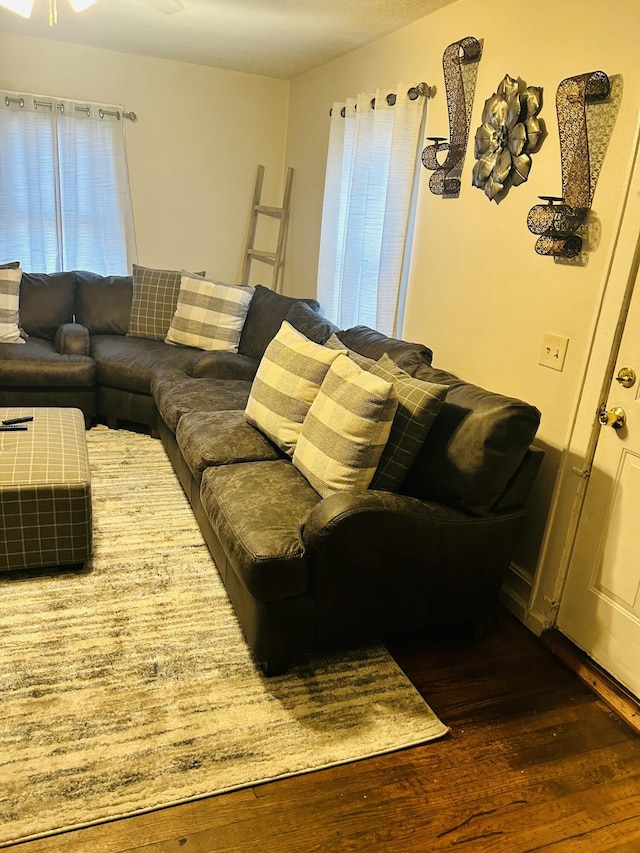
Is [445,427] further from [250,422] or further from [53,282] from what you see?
[53,282]

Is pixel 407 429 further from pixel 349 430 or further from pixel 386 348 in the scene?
pixel 386 348

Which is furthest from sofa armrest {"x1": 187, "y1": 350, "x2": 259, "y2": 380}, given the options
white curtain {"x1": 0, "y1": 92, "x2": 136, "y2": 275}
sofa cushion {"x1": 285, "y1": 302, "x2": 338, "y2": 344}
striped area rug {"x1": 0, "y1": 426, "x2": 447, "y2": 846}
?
white curtain {"x1": 0, "y1": 92, "x2": 136, "y2": 275}

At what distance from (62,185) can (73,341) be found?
5.08 feet

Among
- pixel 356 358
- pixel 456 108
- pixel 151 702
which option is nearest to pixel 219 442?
pixel 356 358

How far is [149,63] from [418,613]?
4.52 metres

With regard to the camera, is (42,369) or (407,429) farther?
(42,369)

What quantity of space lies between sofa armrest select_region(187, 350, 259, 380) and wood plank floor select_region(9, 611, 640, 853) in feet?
7.24

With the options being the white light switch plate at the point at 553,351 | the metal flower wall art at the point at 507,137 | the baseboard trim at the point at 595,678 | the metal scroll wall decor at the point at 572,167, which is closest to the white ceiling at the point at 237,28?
the metal flower wall art at the point at 507,137

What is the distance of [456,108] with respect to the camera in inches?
111

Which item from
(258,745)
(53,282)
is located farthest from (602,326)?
(53,282)

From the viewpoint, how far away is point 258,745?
5.90 feet

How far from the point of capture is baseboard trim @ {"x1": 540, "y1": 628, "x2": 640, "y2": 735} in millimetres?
2049

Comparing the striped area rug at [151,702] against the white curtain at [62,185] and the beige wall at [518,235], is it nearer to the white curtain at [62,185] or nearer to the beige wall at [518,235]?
the beige wall at [518,235]

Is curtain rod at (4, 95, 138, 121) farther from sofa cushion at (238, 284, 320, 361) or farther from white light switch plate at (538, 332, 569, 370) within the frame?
white light switch plate at (538, 332, 569, 370)
